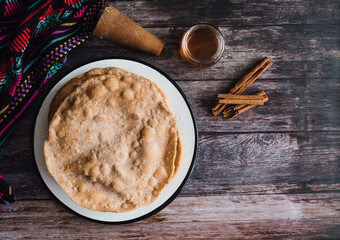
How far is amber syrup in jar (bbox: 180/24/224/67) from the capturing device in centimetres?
120

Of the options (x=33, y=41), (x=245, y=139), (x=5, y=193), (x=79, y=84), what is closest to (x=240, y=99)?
(x=245, y=139)

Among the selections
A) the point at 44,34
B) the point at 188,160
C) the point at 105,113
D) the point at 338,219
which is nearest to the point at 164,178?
the point at 188,160

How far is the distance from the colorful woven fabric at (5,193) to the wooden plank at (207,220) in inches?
2.2

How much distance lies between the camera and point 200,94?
1279 mm

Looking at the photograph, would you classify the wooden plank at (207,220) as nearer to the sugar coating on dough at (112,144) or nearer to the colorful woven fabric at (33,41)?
the sugar coating on dough at (112,144)

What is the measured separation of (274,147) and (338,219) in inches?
19.0

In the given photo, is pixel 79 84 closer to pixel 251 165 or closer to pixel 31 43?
pixel 31 43

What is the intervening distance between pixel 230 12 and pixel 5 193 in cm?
129

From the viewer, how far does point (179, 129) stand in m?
1.19

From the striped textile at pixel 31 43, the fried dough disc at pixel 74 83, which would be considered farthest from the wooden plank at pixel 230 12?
the fried dough disc at pixel 74 83

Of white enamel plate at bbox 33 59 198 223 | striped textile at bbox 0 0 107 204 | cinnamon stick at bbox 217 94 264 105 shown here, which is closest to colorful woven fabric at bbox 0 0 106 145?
striped textile at bbox 0 0 107 204

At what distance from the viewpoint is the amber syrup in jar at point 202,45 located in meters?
1.20

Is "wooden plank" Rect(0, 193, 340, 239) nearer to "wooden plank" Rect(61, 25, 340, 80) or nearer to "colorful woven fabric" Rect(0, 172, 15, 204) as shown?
"colorful woven fabric" Rect(0, 172, 15, 204)

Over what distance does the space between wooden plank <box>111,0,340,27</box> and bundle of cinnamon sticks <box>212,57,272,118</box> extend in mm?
222
